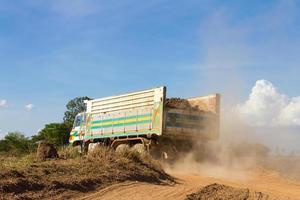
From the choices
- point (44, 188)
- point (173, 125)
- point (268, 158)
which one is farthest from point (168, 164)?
point (44, 188)

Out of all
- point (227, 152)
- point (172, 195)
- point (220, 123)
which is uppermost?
point (220, 123)

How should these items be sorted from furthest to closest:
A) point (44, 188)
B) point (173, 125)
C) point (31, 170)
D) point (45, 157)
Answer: point (173, 125) < point (45, 157) < point (31, 170) < point (44, 188)

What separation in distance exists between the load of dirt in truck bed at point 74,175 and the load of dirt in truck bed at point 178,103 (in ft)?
19.9

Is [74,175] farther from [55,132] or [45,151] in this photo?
[55,132]

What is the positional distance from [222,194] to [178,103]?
9864 mm

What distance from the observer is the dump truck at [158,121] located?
19.2m

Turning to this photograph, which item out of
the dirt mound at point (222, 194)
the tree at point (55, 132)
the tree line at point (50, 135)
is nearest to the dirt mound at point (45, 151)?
the dirt mound at point (222, 194)

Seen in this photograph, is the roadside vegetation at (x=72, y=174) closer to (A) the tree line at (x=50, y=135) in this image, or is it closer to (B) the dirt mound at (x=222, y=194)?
(B) the dirt mound at (x=222, y=194)

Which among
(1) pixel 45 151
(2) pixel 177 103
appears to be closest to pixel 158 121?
(2) pixel 177 103

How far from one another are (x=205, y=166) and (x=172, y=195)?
409 inches

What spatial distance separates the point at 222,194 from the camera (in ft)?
36.0

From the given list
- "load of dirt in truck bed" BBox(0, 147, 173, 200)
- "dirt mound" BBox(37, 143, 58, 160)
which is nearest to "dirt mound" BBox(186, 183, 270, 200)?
"load of dirt in truck bed" BBox(0, 147, 173, 200)

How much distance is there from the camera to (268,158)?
21031mm

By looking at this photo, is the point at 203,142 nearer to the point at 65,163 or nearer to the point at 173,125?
the point at 173,125
